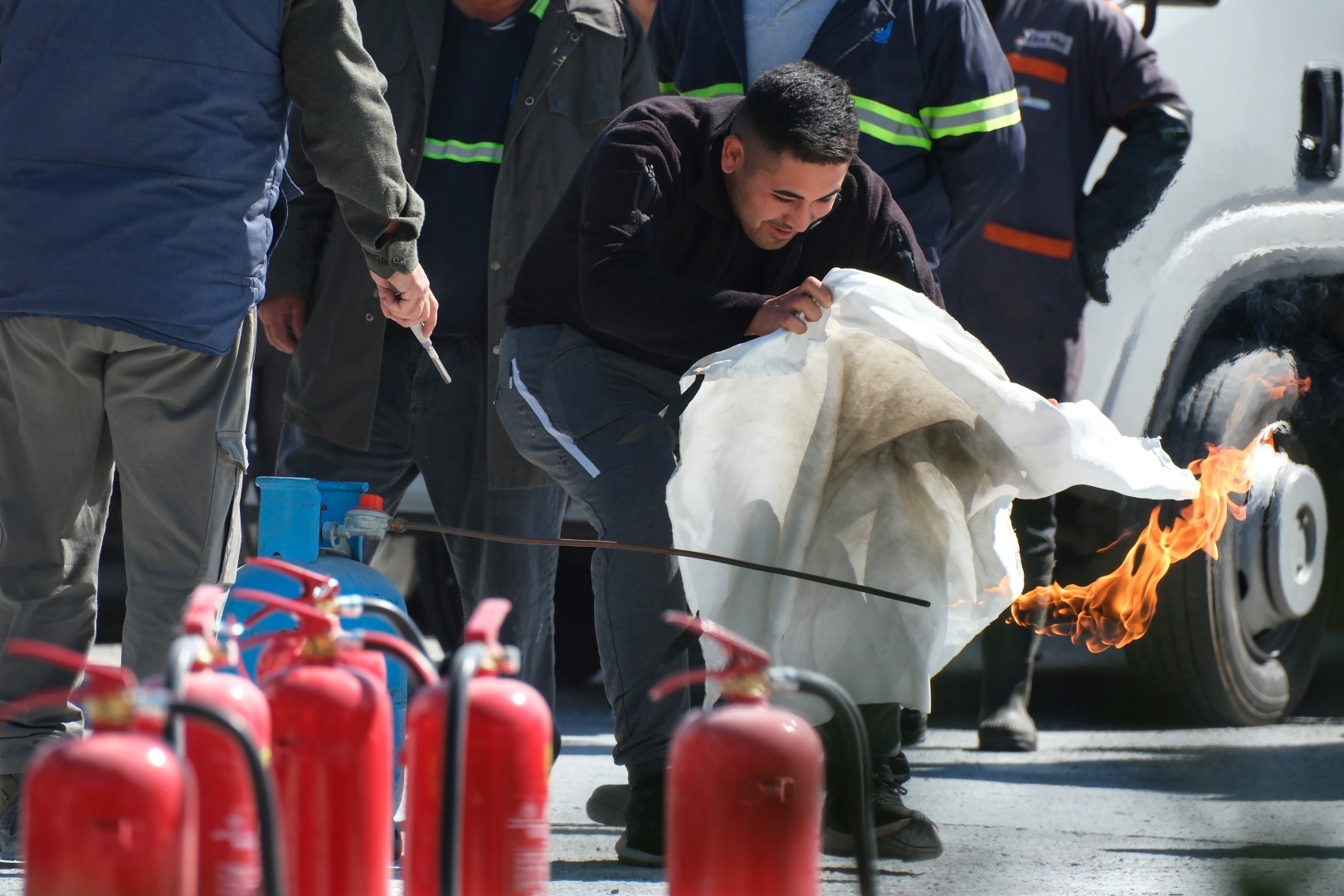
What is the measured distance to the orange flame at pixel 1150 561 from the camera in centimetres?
432

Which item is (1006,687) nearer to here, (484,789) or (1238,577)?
(1238,577)

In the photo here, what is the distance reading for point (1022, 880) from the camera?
323 centimetres

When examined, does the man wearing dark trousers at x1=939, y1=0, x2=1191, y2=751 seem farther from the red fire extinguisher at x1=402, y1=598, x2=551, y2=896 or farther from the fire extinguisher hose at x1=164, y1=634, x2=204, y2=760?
the fire extinguisher hose at x1=164, y1=634, x2=204, y2=760

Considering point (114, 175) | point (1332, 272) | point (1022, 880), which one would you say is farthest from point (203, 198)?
point (1332, 272)

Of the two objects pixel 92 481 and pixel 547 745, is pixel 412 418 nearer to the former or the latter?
pixel 92 481

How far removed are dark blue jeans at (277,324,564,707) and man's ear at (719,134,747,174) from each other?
2.96ft

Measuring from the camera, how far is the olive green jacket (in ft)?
13.1

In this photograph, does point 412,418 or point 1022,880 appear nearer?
point 1022,880

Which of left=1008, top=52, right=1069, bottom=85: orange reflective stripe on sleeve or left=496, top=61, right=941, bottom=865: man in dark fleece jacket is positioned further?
left=1008, top=52, right=1069, bottom=85: orange reflective stripe on sleeve

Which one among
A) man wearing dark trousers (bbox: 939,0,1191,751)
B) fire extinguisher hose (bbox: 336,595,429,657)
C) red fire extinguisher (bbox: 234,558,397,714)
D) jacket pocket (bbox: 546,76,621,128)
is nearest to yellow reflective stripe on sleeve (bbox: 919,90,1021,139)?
man wearing dark trousers (bbox: 939,0,1191,751)

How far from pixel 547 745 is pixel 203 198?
1.55 meters

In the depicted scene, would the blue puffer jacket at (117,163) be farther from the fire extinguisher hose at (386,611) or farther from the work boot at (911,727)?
the work boot at (911,727)

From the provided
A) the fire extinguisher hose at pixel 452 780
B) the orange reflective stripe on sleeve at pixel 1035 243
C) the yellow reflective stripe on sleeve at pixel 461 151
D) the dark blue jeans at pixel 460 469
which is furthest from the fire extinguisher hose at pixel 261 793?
the orange reflective stripe on sleeve at pixel 1035 243

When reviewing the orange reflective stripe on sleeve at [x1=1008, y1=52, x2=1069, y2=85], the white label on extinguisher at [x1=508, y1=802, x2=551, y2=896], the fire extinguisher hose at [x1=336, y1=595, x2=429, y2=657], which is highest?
the orange reflective stripe on sleeve at [x1=1008, y1=52, x2=1069, y2=85]
